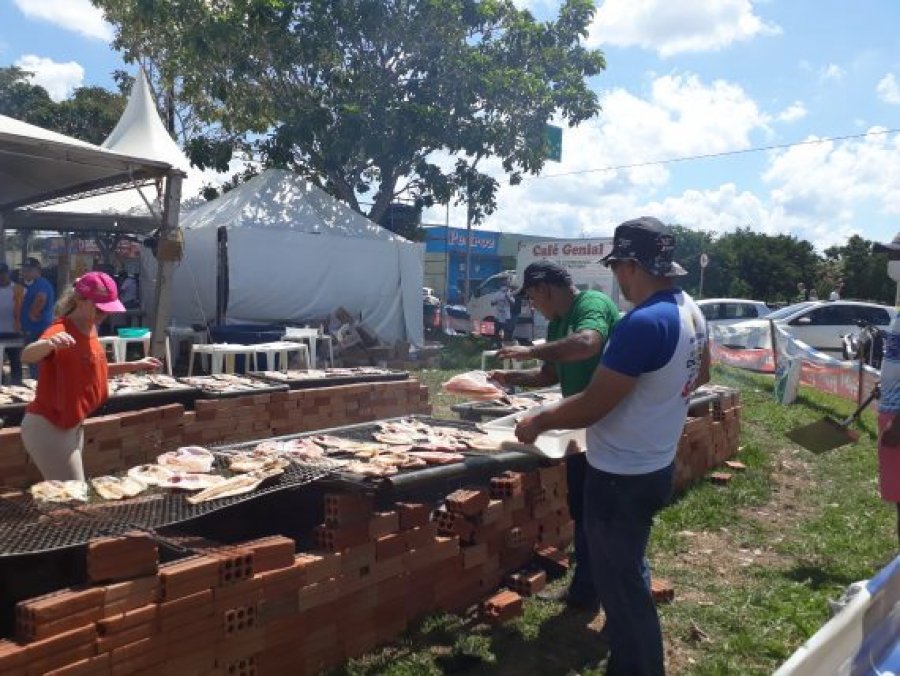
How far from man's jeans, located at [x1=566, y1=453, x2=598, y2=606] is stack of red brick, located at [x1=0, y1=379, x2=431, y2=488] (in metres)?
3.46

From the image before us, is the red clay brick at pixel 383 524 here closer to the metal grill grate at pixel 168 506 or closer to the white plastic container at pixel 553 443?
the metal grill grate at pixel 168 506

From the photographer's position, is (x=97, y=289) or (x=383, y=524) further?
(x=97, y=289)

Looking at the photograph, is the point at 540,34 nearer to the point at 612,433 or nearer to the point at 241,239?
the point at 241,239

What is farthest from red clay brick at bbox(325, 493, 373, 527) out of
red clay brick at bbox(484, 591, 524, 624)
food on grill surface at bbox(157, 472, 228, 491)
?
red clay brick at bbox(484, 591, 524, 624)

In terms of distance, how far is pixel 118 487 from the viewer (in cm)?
378

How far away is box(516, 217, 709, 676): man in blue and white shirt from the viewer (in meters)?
3.15

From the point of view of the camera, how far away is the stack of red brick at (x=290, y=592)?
276 cm

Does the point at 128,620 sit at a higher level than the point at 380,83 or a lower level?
lower

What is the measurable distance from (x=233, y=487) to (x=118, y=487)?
1.94 ft

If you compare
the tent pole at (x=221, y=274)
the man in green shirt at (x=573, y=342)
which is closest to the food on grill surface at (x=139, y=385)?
the man in green shirt at (x=573, y=342)

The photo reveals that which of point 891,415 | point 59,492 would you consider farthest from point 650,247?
point 59,492

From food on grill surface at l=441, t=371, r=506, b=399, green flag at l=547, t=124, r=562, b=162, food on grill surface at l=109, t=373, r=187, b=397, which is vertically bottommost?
food on grill surface at l=109, t=373, r=187, b=397

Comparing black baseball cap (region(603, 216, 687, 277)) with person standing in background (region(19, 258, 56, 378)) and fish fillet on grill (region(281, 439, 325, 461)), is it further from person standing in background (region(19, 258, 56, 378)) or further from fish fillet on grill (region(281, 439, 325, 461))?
person standing in background (region(19, 258, 56, 378))

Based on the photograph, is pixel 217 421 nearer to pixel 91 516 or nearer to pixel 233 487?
pixel 233 487
